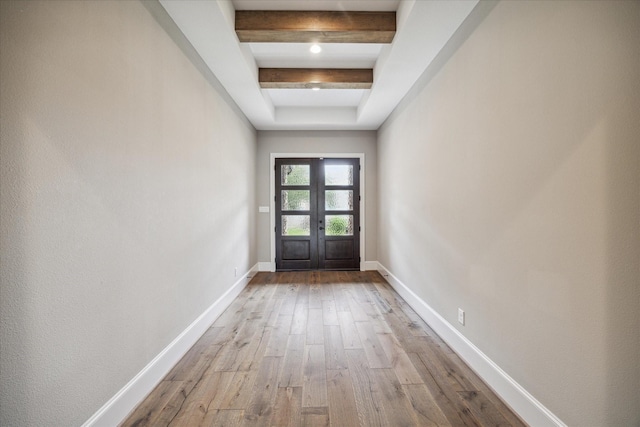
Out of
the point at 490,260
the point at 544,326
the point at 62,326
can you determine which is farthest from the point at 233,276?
the point at 544,326

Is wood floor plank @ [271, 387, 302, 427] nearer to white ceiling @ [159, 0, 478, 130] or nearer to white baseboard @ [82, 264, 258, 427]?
Result: white baseboard @ [82, 264, 258, 427]

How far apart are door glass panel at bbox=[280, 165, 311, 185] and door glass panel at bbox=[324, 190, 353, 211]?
1.60ft

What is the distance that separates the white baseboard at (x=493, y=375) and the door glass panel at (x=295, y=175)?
9.99ft

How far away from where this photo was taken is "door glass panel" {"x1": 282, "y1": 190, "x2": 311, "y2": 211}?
507 centimetres

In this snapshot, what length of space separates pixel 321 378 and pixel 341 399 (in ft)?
0.79

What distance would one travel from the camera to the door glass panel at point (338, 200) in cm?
506

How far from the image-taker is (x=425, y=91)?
9.26 ft

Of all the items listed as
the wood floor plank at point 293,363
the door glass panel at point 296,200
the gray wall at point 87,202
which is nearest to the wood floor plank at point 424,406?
the wood floor plank at point 293,363

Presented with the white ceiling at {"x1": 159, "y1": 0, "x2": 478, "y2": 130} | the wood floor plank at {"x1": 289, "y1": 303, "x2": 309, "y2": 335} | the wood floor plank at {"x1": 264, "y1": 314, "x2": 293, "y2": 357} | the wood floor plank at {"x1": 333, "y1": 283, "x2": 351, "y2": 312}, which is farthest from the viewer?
the wood floor plank at {"x1": 333, "y1": 283, "x2": 351, "y2": 312}

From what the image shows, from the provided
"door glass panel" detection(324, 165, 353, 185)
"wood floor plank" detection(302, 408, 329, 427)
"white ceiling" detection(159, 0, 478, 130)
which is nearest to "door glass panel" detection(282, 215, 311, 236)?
"door glass panel" detection(324, 165, 353, 185)

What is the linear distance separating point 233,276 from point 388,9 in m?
3.43

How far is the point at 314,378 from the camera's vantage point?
188 cm

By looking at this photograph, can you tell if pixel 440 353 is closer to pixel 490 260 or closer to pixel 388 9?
pixel 490 260

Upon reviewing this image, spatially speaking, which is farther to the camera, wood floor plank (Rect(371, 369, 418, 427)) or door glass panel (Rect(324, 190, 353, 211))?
door glass panel (Rect(324, 190, 353, 211))
